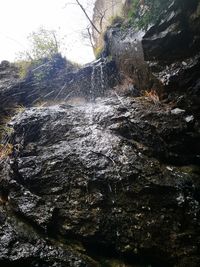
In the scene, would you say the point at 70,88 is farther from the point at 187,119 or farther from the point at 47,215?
the point at 47,215

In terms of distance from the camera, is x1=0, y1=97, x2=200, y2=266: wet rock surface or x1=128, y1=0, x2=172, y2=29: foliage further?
x1=128, y1=0, x2=172, y2=29: foliage

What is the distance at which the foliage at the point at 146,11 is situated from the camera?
24.4 feet

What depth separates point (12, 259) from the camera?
467 centimetres

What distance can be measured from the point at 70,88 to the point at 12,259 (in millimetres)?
7266

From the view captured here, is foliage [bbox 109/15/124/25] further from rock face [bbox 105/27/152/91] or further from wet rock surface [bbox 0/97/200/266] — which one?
wet rock surface [bbox 0/97/200/266]

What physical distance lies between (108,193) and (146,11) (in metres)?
5.22

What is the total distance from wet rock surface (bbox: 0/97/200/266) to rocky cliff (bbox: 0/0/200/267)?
0.06ft

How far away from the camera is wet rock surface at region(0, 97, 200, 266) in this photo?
4918 mm

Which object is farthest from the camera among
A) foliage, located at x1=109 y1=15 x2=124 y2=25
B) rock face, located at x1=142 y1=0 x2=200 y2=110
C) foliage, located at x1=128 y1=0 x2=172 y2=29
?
foliage, located at x1=109 y1=15 x2=124 y2=25

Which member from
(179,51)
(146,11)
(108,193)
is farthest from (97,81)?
(108,193)

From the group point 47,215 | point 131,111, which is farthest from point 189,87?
point 47,215

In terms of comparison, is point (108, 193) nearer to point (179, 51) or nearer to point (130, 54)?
point (179, 51)

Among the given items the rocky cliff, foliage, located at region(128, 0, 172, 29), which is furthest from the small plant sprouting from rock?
foliage, located at region(128, 0, 172, 29)

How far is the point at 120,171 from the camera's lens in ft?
18.9
